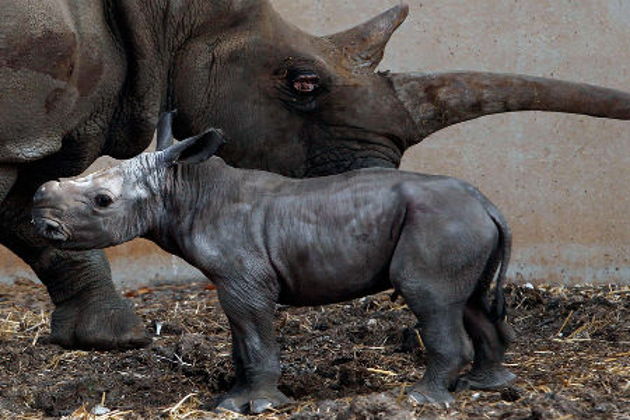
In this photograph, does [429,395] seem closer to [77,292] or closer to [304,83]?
[304,83]

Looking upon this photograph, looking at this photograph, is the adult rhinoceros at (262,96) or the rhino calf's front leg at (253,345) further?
the adult rhinoceros at (262,96)

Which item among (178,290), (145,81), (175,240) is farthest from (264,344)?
(178,290)

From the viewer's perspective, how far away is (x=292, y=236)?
5.62 m

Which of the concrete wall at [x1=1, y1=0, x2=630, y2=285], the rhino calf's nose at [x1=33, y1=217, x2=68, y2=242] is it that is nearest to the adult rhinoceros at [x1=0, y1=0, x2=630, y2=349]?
the rhino calf's nose at [x1=33, y1=217, x2=68, y2=242]

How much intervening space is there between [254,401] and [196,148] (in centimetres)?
99

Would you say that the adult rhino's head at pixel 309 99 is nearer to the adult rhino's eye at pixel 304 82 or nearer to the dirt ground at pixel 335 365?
the adult rhino's eye at pixel 304 82

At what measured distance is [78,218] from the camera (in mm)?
5523

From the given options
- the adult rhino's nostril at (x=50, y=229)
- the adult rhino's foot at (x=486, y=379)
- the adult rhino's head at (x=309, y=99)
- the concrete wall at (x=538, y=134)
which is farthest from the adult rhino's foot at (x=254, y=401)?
the concrete wall at (x=538, y=134)

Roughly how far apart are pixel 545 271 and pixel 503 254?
4106 millimetres

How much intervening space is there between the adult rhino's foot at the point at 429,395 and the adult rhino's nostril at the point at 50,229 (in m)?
1.42

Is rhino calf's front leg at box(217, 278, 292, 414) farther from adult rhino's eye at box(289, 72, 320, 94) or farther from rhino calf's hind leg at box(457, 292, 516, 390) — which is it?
adult rhino's eye at box(289, 72, 320, 94)

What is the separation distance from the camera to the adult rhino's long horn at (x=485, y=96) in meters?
6.93

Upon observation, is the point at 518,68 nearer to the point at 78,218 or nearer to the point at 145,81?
the point at 145,81

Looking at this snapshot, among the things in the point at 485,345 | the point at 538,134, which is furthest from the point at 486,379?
the point at 538,134
